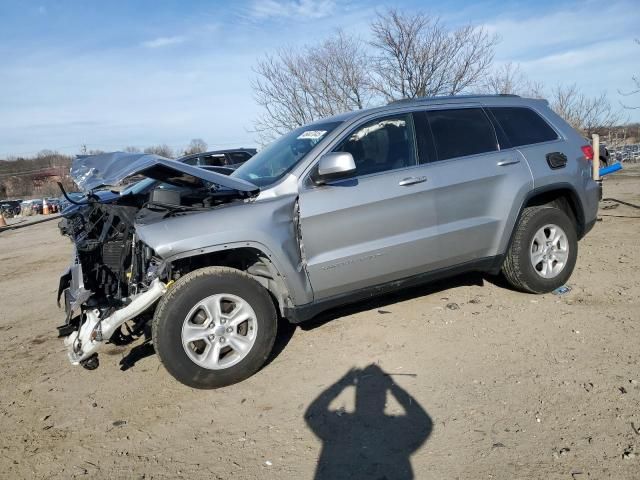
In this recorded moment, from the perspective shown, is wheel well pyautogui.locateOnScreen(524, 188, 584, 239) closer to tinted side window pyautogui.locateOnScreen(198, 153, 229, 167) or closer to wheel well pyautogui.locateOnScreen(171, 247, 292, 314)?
wheel well pyautogui.locateOnScreen(171, 247, 292, 314)

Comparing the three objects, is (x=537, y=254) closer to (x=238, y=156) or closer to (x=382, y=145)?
(x=382, y=145)

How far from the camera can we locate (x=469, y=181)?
13.9ft

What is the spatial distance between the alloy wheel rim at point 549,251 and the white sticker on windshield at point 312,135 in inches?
90.0

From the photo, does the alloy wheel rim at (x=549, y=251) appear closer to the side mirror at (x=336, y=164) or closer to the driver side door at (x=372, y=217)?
the driver side door at (x=372, y=217)

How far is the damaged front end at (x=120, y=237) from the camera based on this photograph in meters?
3.42

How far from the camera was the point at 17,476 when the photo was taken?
2738 millimetres

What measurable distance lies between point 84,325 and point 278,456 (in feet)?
6.07

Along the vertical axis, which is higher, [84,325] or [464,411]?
[84,325]

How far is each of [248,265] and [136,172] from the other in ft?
3.73

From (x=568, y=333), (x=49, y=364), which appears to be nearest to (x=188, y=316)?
(x=49, y=364)

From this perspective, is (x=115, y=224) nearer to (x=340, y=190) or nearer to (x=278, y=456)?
(x=340, y=190)

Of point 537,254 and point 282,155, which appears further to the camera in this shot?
point 537,254

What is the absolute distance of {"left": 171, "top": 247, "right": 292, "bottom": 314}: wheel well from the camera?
3.65 m

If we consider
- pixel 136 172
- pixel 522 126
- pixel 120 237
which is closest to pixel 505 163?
pixel 522 126
